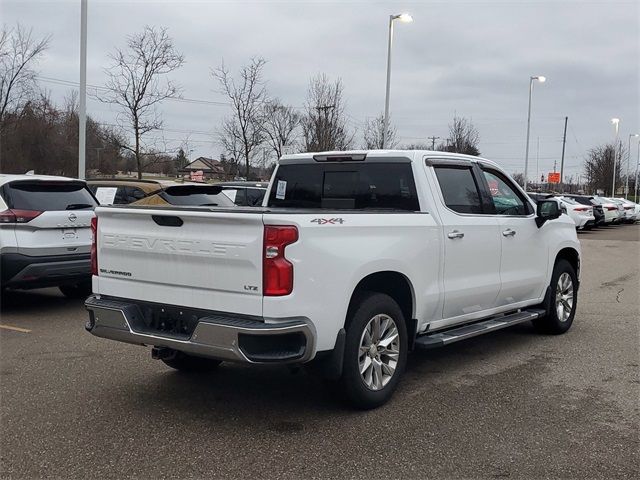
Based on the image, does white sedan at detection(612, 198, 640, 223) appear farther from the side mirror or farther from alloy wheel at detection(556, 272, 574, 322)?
the side mirror

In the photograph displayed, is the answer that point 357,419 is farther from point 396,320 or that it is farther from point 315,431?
point 396,320

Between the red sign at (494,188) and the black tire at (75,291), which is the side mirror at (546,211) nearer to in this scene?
the red sign at (494,188)

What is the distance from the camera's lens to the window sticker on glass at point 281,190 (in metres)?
6.05

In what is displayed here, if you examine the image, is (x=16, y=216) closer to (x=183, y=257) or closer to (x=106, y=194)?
(x=106, y=194)

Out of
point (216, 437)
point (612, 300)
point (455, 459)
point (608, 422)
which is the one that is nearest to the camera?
point (455, 459)

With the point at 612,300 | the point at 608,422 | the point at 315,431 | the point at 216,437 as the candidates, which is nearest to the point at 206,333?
the point at 216,437

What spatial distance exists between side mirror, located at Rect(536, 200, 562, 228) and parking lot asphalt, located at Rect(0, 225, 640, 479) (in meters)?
1.36

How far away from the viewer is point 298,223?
13.1ft

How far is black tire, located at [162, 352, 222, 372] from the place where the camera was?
5.46 meters

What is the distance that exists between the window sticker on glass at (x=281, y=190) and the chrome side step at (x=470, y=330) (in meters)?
1.87

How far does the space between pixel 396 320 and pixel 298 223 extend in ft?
4.36

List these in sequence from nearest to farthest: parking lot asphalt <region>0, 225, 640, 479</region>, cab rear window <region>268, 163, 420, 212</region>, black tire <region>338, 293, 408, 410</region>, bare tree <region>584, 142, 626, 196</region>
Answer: parking lot asphalt <region>0, 225, 640, 479</region>, black tire <region>338, 293, 408, 410</region>, cab rear window <region>268, 163, 420, 212</region>, bare tree <region>584, 142, 626, 196</region>

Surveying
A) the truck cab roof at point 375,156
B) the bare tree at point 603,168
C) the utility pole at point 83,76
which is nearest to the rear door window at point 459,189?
the truck cab roof at point 375,156

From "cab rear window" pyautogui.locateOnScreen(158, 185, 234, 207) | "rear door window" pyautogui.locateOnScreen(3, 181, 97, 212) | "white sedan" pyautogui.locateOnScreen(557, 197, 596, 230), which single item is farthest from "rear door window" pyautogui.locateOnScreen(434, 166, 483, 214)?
"white sedan" pyautogui.locateOnScreen(557, 197, 596, 230)
